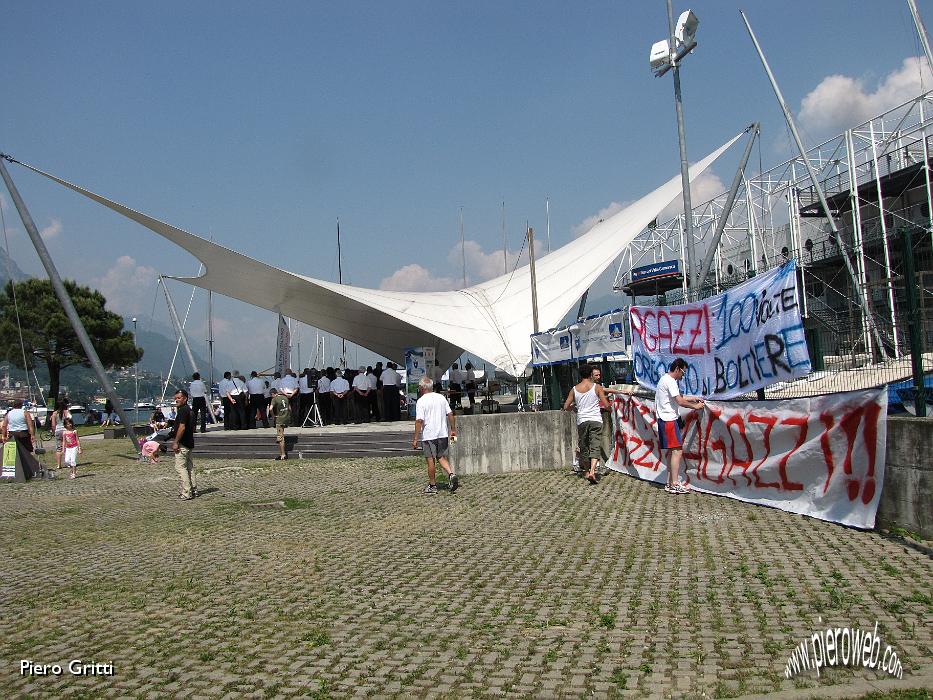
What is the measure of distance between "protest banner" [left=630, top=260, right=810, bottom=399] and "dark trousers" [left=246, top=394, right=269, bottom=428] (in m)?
12.5

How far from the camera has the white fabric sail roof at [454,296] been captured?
20047 mm

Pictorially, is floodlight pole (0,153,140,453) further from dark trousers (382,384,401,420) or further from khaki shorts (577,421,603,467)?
khaki shorts (577,421,603,467)

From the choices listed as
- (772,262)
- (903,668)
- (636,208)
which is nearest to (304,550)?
(903,668)

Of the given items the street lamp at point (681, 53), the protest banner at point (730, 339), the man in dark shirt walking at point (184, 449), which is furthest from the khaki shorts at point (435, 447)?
the street lamp at point (681, 53)

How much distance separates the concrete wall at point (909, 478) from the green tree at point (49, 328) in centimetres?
3912

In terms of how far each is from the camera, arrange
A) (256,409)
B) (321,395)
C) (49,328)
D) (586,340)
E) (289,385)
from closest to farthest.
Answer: (586,340) < (289,385) < (321,395) < (256,409) < (49,328)

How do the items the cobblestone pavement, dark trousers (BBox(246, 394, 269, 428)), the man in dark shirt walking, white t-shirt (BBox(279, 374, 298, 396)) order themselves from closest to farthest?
the cobblestone pavement
the man in dark shirt walking
white t-shirt (BBox(279, 374, 298, 396))
dark trousers (BBox(246, 394, 269, 428))

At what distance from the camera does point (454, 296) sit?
24.8 meters

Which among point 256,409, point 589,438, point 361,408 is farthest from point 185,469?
point 256,409

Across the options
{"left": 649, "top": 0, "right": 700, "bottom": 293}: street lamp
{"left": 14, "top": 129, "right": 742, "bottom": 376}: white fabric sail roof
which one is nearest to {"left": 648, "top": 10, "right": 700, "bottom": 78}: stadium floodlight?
{"left": 649, "top": 0, "right": 700, "bottom": 293}: street lamp

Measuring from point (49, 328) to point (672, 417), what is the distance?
38.7 m

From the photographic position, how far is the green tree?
38.5 m

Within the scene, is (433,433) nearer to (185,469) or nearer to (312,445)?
(185,469)

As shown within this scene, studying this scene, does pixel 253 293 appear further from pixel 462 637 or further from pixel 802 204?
pixel 802 204
